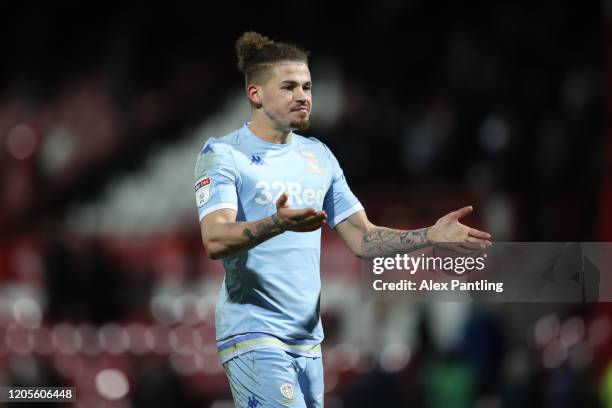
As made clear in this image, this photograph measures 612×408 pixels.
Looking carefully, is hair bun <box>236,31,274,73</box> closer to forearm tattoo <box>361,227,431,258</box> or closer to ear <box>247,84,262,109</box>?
ear <box>247,84,262,109</box>

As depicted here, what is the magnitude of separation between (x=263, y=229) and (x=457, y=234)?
0.87m

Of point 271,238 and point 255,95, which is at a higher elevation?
point 255,95

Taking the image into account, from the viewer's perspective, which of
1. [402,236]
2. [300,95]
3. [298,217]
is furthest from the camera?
[402,236]

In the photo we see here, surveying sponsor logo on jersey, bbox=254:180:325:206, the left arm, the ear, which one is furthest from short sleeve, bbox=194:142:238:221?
the left arm

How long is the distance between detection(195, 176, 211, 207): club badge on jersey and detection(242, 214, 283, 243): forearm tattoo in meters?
0.33

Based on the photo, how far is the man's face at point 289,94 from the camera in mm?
4250

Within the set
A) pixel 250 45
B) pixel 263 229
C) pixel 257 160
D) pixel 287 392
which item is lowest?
pixel 287 392

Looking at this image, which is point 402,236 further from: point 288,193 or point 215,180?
point 215,180

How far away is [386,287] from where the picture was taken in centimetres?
523

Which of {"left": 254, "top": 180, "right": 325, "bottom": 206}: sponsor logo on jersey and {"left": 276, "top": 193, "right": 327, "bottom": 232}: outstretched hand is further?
{"left": 254, "top": 180, "right": 325, "bottom": 206}: sponsor logo on jersey

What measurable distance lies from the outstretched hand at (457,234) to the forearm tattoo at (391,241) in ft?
0.23

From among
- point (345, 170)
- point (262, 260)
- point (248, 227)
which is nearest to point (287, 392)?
point (262, 260)

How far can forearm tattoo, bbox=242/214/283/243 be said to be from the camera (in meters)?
3.65

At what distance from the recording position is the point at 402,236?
438cm
